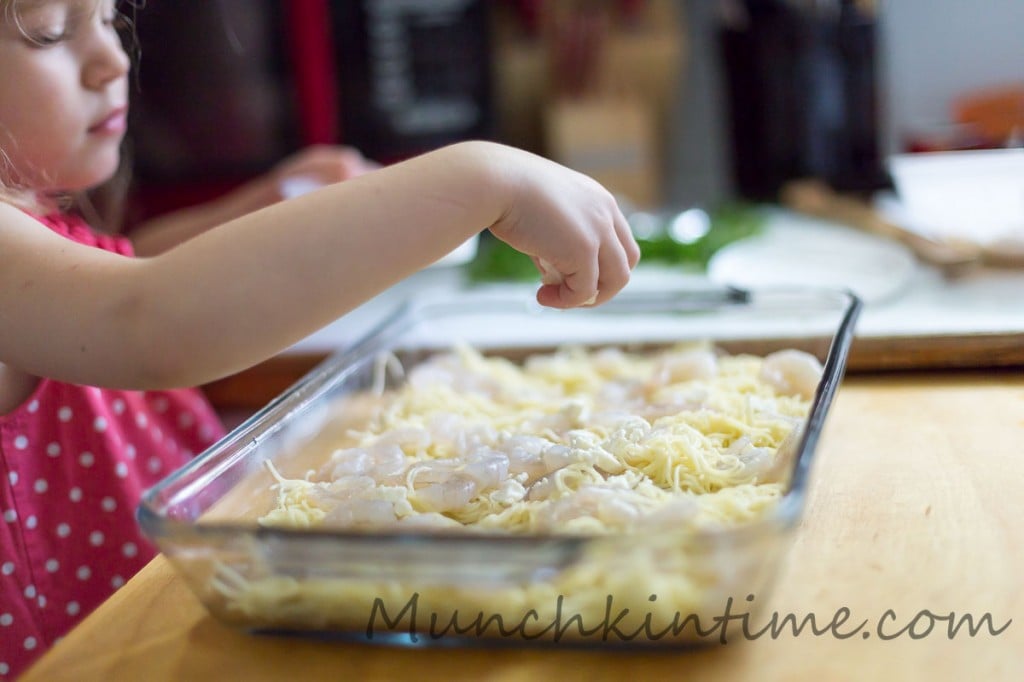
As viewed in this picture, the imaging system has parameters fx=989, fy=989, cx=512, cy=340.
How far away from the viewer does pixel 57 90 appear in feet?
2.35

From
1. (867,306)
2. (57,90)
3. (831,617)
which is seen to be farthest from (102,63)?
(867,306)

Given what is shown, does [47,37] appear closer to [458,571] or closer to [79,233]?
[79,233]

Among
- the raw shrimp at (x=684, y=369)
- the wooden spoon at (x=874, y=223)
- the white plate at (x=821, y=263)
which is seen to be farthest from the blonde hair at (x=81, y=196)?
the wooden spoon at (x=874, y=223)

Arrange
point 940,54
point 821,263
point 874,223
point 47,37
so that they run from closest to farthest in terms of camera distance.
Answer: point 47,37
point 821,263
point 874,223
point 940,54

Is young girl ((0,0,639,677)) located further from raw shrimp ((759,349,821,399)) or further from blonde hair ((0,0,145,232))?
raw shrimp ((759,349,821,399))

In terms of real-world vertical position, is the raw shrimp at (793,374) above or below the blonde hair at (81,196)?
below

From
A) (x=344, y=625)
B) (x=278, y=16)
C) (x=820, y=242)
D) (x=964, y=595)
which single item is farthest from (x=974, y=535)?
(x=278, y=16)

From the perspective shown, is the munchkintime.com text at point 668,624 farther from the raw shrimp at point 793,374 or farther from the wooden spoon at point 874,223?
the wooden spoon at point 874,223

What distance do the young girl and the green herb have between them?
60 centimetres

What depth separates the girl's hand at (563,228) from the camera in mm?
578

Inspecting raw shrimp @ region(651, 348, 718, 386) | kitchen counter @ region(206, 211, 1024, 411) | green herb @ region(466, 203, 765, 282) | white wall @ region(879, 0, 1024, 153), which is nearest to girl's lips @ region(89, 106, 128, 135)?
kitchen counter @ region(206, 211, 1024, 411)

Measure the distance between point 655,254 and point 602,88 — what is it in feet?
2.21

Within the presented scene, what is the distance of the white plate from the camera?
115cm

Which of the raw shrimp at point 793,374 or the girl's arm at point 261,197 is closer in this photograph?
the raw shrimp at point 793,374
